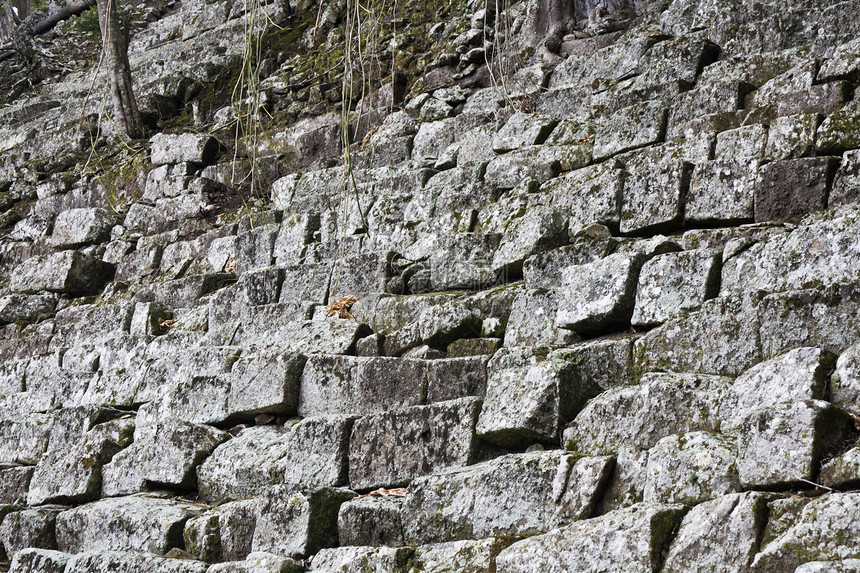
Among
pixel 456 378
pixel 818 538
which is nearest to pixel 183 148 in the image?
pixel 456 378

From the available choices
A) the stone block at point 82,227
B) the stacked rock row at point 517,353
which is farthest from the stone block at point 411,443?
the stone block at point 82,227

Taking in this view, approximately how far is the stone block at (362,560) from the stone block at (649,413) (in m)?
0.81

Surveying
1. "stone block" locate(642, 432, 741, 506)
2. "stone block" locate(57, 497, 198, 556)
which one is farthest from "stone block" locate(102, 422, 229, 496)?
"stone block" locate(642, 432, 741, 506)

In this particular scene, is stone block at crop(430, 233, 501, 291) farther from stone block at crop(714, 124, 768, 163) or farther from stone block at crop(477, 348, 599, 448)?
stone block at crop(477, 348, 599, 448)

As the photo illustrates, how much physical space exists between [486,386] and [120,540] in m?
2.06

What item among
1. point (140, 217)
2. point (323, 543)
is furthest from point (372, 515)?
point (140, 217)

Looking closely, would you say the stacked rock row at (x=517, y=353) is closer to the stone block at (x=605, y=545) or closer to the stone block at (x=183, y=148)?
the stone block at (x=605, y=545)

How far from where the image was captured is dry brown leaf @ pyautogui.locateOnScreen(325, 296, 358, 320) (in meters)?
6.33

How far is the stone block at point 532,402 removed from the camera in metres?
4.11

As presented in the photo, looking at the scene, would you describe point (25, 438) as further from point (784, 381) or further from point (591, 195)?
point (784, 381)

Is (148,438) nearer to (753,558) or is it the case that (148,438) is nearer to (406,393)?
(406,393)

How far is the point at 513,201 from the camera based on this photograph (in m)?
6.53

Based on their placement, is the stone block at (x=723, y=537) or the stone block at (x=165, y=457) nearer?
the stone block at (x=723, y=537)

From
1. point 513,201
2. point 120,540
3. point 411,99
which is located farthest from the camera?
point 411,99
